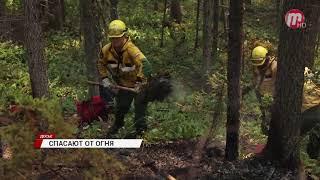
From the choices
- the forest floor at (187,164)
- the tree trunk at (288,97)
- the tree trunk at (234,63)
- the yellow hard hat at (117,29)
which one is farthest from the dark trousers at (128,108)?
the tree trunk at (288,97)

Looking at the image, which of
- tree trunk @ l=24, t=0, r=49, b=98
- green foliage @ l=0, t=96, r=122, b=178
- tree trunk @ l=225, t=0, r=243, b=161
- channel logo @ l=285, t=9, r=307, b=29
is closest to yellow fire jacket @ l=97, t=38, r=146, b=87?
tree trunk @ l=24, t=0, r=49, b=98

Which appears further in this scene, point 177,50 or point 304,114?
point 177,50

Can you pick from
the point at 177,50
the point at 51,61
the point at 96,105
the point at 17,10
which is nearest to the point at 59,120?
the point at 96,105

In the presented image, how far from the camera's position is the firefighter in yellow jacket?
26.2 feet

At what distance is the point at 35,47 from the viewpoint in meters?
9.09

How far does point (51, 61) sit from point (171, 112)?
9.37 meters

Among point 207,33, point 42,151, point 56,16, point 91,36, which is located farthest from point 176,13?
point 42,151

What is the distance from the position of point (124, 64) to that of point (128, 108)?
3.21 feet

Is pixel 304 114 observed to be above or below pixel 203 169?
above

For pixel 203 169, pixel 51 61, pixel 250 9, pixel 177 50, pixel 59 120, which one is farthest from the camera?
pixel 250 9

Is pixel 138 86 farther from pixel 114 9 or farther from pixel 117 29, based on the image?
pixel 114 9

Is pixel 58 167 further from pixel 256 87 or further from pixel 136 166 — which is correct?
pixel 256 87

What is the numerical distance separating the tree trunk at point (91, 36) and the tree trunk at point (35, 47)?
7.48ft

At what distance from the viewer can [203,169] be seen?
281 inches
